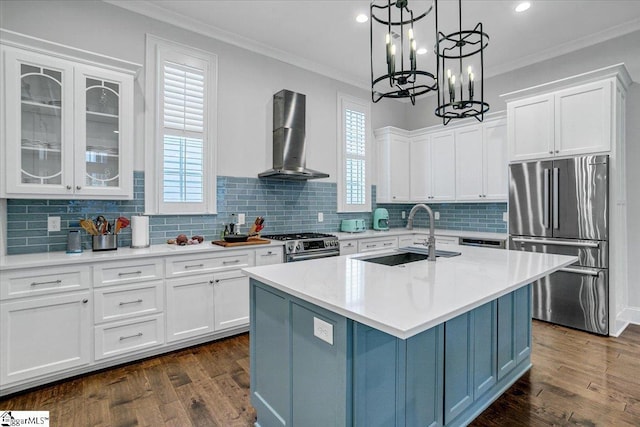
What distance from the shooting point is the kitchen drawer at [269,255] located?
11.0ft

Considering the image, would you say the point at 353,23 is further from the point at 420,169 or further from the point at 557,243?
the point at 557,243

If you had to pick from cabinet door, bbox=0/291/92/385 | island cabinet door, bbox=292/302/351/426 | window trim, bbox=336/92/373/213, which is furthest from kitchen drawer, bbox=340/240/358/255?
cabinet door, bbox=0/291/92/385

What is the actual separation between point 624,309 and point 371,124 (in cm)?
391

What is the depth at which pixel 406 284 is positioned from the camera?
1612mm

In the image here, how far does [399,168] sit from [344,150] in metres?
1.02

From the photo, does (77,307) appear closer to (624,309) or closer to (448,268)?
(448,268)

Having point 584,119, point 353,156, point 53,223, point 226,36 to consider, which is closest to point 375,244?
point 353,156

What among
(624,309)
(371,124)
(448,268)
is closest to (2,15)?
(448,268)

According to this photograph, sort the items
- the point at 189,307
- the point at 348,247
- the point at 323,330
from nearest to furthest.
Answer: the point at 323,330, the point at 189,307, the point at 348,247

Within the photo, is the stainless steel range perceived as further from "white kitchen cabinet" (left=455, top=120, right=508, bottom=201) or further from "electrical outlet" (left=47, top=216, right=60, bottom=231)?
"white kitchen cabinet" (left=455, top=120, right=508, bottom=201)

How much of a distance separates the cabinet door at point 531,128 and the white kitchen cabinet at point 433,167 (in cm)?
99

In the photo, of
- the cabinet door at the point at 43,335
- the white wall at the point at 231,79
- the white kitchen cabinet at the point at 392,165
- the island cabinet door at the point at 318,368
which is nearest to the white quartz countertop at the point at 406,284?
the island cabinet door at the point at 318,368

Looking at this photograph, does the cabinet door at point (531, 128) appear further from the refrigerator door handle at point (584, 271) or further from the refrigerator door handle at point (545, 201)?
the refrigerator door handle at point (584, 271)

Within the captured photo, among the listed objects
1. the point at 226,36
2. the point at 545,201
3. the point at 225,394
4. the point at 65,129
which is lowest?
the point at 225,394
